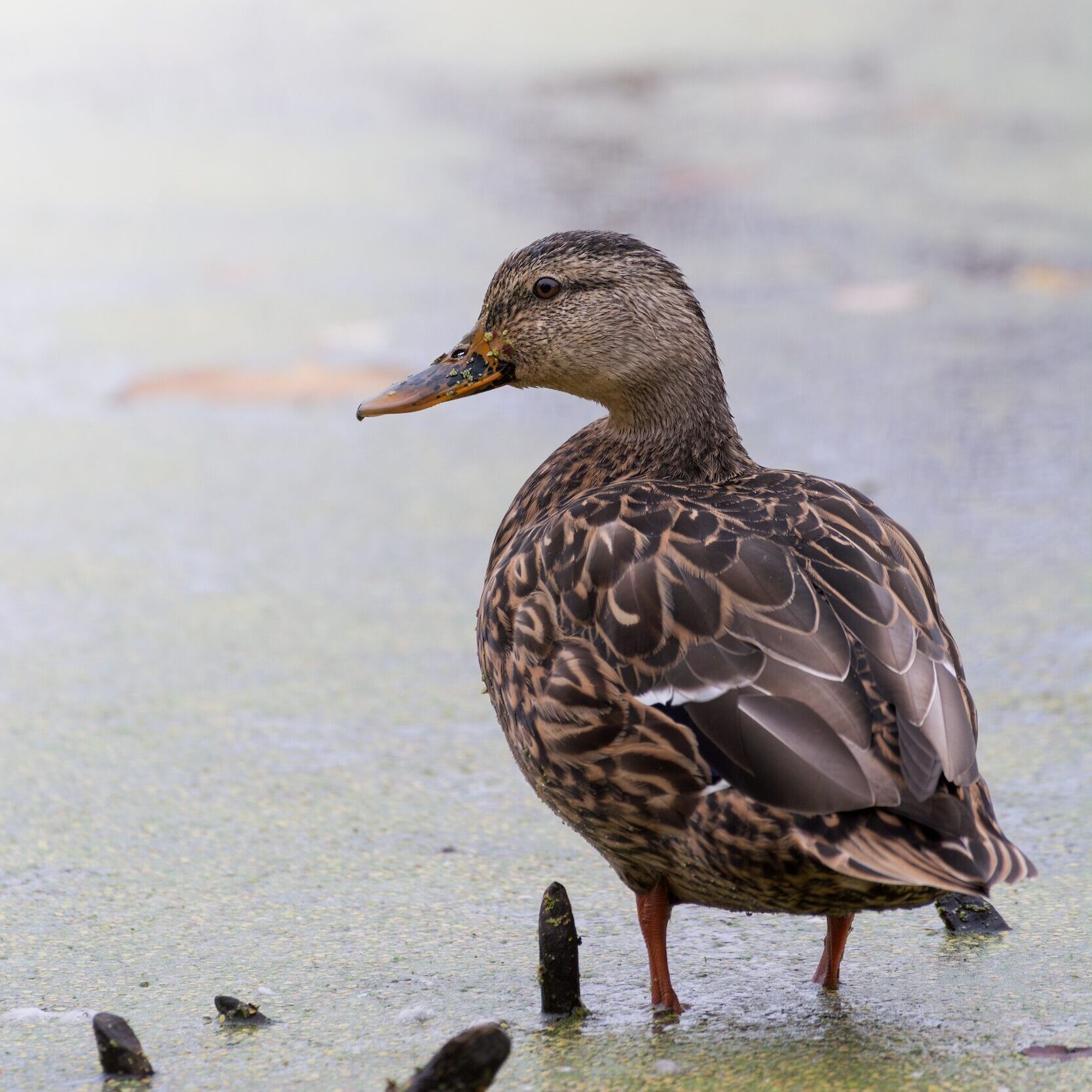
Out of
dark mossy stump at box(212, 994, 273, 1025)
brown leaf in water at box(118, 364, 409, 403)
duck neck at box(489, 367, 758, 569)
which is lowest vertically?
dark mossy stump at box(212, 994, 273, 1025)

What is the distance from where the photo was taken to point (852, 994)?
88.0 inches

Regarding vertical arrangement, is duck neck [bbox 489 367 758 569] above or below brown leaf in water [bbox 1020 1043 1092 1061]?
above

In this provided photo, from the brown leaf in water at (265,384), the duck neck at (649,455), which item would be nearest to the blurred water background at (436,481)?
the brown leaf in water at (265,384)

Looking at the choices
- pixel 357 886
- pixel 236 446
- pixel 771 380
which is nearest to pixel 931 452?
pixel 771 380

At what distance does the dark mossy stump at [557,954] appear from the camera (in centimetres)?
210

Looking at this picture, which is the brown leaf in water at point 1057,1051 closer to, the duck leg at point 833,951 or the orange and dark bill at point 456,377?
the duck leg at point 833,951

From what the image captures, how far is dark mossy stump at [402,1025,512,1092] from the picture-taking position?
1689mm

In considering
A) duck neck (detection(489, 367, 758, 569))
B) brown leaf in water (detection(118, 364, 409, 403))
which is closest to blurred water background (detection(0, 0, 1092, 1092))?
brown leaf in water (detection(118, 364, 409, 403))

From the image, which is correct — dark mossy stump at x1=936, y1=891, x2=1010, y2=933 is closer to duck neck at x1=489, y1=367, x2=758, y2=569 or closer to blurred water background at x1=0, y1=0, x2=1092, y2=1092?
blurred water background at x1=0, y1=0, x2=1092, y2=1092

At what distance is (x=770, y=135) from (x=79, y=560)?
4532 millimetres

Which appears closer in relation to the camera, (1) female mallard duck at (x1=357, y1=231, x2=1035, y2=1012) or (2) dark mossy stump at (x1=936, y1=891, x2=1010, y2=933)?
(1) female mallard duck at (x1=357, y1=231, x2=1035, y2=1012)

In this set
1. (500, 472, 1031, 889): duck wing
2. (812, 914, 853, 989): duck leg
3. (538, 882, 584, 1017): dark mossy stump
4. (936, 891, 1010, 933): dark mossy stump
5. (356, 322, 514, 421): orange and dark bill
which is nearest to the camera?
(500, 472, 1031, 889): duck wing

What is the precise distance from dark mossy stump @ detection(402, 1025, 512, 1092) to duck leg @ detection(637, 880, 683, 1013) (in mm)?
508

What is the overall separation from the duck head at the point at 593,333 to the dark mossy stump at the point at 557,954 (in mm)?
891
